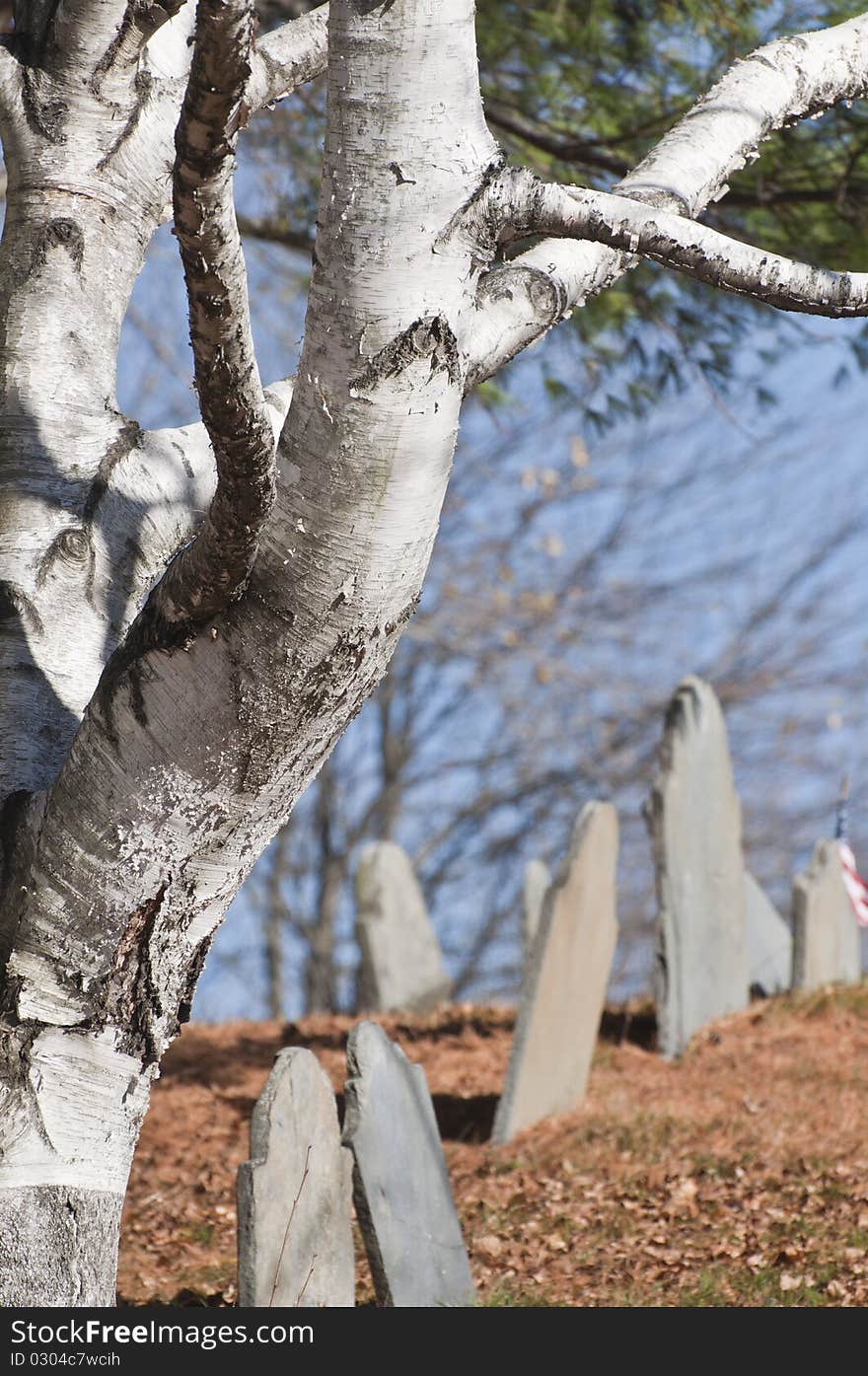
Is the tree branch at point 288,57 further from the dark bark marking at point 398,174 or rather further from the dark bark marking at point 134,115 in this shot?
the dark bark marking at point 398,174

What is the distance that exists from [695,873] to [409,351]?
5000 millimetres

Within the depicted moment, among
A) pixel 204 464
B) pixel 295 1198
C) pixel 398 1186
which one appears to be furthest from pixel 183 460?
pixel 398 1186

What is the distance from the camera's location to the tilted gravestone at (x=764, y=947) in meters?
7.56

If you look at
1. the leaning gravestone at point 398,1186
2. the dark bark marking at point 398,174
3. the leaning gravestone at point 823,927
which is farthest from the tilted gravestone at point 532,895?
the dark bark marking at point 398,174

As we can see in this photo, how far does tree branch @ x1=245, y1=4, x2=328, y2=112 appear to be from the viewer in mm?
3164

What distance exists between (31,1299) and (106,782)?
2.93 ft

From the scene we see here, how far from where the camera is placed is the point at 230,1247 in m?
4.38

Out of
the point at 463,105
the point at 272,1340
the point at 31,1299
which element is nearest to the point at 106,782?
the point at 31,1299

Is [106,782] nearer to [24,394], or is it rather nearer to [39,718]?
[39,718]

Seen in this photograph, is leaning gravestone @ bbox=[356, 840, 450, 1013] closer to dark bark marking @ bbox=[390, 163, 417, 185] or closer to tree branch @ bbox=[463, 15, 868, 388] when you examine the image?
tree branch @ bbox=[463, 15, 868, 388]

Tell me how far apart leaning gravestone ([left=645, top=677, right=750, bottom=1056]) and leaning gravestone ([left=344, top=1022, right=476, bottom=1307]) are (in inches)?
102

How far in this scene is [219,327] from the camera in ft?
5.88

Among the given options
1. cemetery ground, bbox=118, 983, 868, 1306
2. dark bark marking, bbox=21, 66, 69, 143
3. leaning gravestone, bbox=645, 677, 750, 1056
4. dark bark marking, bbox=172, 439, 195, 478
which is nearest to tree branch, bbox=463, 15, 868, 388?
dark bark marking, bbox=172, 439, 195, 478

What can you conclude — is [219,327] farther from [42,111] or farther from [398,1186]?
[398,1186]
